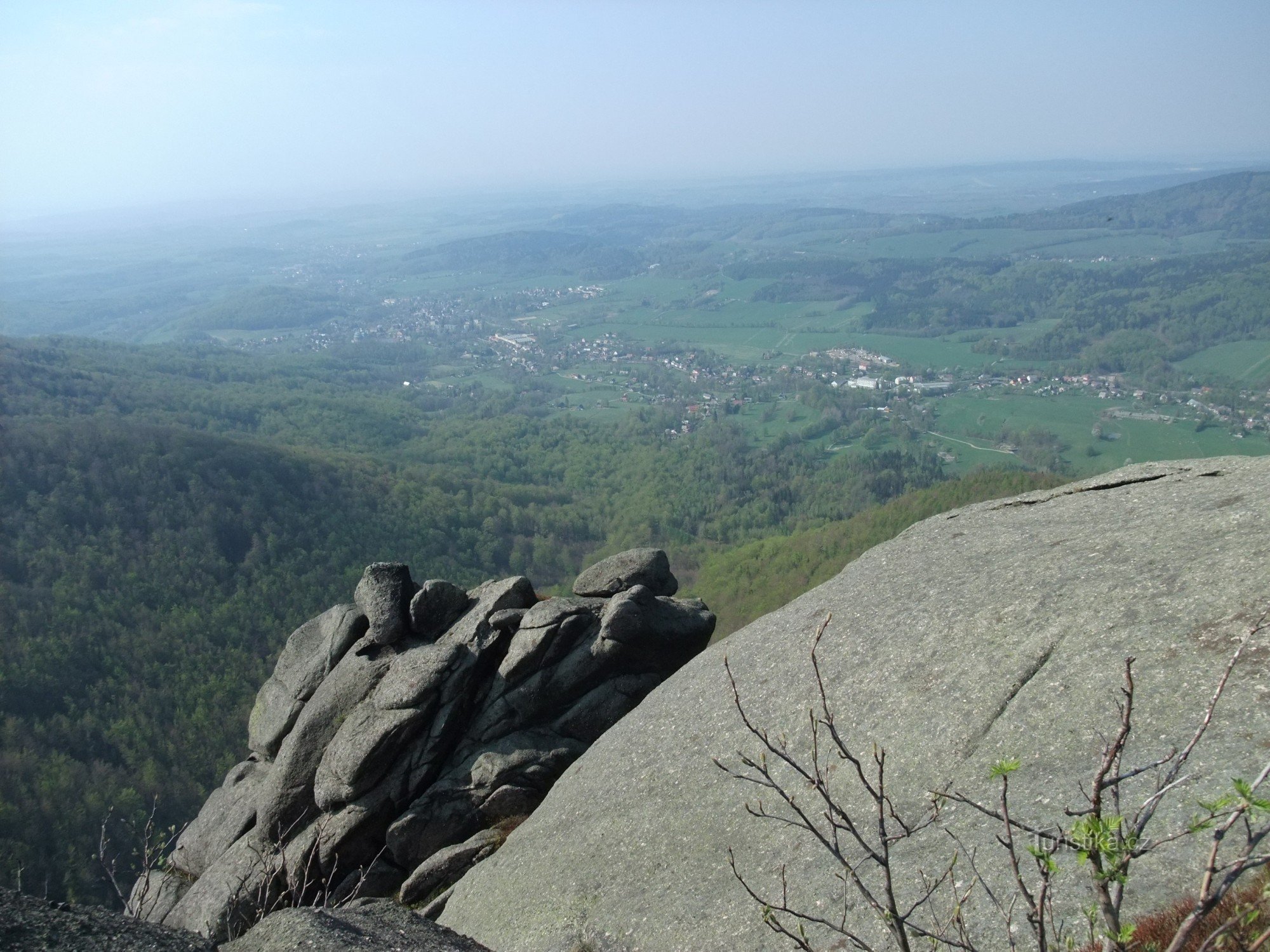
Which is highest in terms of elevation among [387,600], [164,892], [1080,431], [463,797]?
[387,600]

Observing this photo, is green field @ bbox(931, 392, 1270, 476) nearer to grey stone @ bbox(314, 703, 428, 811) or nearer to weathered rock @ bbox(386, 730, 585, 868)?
weathered rock @ bbox(386, 730, 585, 868)

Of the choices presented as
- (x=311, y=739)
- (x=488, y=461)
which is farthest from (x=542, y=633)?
(x=488, y=461)

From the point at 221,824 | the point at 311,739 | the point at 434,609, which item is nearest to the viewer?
the point at 311,739

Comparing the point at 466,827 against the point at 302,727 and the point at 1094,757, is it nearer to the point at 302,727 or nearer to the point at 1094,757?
the point at 302,727

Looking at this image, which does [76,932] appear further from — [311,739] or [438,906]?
[311,739]

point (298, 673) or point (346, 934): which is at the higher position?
point (346, 934)

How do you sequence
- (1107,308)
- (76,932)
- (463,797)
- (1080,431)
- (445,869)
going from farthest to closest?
(1107,308) < (1080,431) < (463,797) < (445,869) < (76,932)

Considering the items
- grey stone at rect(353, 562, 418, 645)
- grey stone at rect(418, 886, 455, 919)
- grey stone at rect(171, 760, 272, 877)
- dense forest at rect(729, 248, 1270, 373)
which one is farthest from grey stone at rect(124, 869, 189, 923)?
dense forest at rect(729, 248, 1270, 373)
